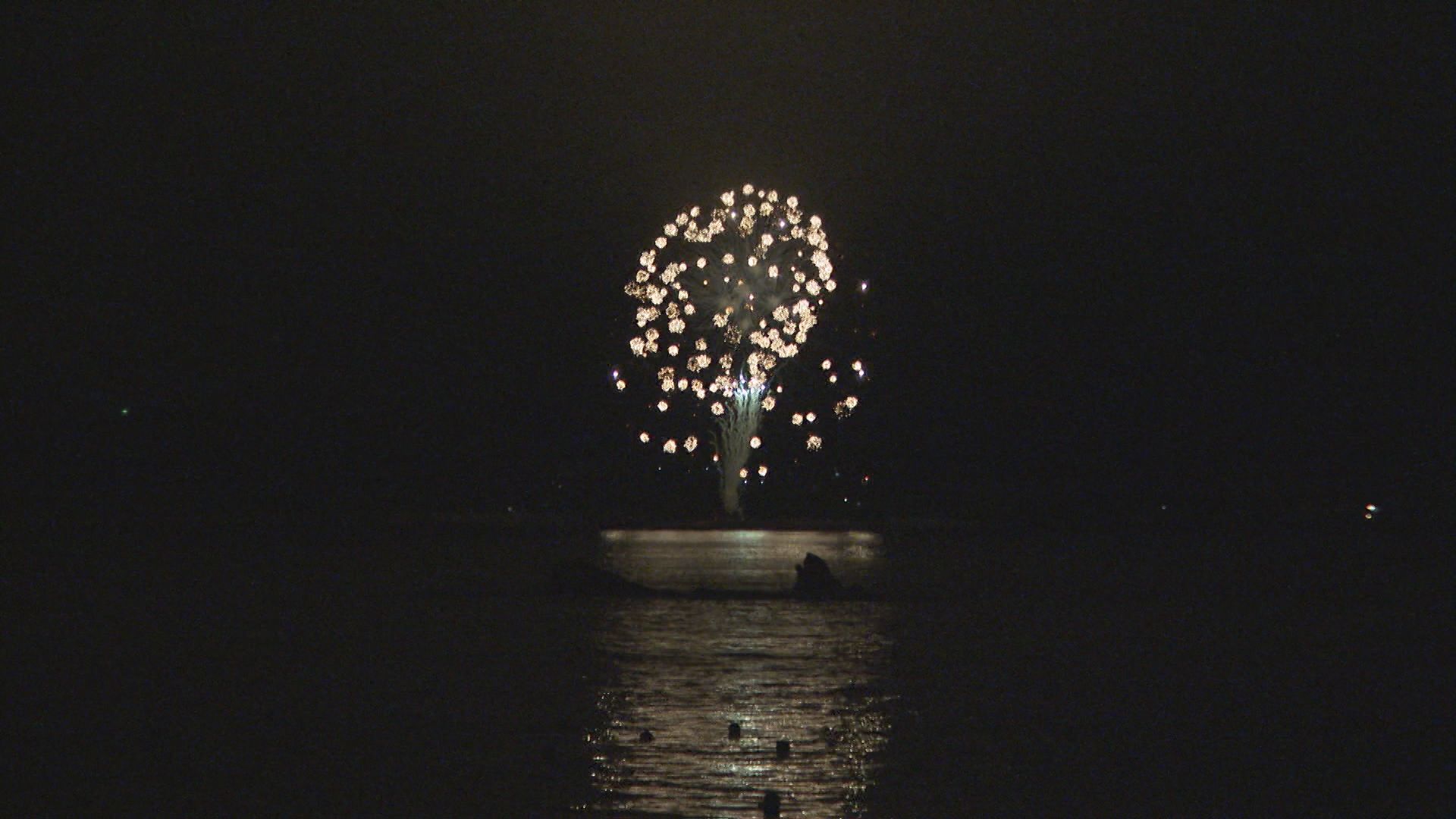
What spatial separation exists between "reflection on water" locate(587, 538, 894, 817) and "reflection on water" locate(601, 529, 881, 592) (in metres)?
4.82

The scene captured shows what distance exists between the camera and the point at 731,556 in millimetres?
29719

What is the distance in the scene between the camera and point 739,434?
172 feet

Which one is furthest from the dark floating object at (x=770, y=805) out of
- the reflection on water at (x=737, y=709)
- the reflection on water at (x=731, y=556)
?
the reflection on water at (x=731, y=556)

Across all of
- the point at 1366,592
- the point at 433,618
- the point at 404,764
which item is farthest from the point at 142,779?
the point at 1366,592

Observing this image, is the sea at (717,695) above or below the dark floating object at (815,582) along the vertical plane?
below

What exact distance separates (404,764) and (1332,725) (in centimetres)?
524

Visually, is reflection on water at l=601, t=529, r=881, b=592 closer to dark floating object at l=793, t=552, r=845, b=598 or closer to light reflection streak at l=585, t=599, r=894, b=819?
dark floating object at l=793, t=552, r=845, b=598

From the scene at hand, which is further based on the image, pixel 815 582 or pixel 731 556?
pixel 731 556

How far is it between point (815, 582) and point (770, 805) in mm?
12630

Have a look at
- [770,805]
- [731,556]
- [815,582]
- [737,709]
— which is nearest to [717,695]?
[737,709]

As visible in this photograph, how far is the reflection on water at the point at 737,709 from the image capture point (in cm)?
807

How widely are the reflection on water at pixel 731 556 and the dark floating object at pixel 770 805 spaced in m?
13.0

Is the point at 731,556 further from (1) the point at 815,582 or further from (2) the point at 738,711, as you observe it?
(2) the point at 738,711

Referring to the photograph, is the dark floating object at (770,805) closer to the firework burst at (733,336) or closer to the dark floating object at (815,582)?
the dark floating object at (815,582)
